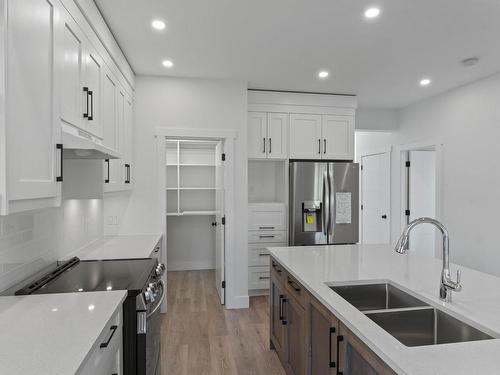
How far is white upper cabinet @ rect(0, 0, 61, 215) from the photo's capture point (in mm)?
1152

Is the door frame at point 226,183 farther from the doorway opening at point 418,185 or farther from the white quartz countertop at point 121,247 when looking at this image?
the doorway opening at point 418,185

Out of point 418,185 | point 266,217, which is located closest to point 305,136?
point 266,217

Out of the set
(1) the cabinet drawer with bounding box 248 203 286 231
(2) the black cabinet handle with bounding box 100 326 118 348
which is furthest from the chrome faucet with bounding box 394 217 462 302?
(1) the cabinet drawer with bounding box 248 203 286 231

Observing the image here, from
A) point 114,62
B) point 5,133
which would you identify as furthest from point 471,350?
point 114,62

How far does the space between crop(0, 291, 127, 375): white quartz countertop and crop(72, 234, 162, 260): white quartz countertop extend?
0.98m

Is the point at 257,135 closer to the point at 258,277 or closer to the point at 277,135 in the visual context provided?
the point at 277,135

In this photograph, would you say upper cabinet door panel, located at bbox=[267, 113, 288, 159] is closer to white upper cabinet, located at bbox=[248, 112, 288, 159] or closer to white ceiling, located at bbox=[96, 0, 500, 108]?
white upper cabinet, located at bbox=[248, 112, 288, 159]

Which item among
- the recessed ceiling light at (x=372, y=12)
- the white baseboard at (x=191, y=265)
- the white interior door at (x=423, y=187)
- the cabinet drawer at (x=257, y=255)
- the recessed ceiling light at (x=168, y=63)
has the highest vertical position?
the recessed ceiling light at (x=372, y=12)

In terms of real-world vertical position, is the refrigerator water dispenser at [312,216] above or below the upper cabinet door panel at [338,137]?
below

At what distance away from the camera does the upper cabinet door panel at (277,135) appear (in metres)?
4.18

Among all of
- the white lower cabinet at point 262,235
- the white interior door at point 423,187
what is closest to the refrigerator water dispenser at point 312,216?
the white lower cabinet at point 262,235

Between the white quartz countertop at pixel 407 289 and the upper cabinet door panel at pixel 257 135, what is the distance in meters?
1.79

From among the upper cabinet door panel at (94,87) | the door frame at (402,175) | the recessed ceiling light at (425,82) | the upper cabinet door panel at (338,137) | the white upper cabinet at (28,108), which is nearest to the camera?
the white upper cabinet at (28,108)

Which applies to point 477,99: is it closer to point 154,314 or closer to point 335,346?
point 335,346
